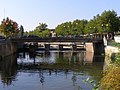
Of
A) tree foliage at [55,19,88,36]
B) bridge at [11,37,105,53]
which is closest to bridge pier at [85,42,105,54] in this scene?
bridge at [11,37,105,53]

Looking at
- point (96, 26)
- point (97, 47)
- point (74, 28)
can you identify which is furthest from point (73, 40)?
point (74, 28)

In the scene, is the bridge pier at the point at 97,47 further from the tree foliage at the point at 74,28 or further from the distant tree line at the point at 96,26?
the tree foliage at the point at 74,28

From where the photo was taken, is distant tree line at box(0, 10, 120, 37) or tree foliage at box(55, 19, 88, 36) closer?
distant tree line at box(0, 10, 120, 37)

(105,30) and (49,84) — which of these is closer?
(49,84)

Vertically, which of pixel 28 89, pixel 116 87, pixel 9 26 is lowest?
pixel 28 89

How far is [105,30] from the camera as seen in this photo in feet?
457

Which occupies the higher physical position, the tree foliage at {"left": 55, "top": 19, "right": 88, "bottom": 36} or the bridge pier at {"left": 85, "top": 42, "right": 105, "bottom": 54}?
the tree foliage at {"left": 55, "top": 19, "right": 88, "bottom": 36}

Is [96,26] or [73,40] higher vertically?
[96,26]

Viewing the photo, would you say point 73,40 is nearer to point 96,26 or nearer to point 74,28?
point 96,26

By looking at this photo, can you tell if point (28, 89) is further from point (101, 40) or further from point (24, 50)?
point (24, 50)

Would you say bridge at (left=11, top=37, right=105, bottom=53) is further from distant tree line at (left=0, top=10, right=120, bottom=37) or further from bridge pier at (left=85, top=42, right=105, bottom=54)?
distant tree line at (left=0, top=10, right=120, bottom=37)

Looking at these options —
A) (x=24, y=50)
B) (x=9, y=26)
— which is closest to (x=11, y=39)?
(x=24, y=50)

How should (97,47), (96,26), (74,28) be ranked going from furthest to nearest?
(74,28) < (96,26) < (97,47)

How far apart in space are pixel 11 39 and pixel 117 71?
341 ft
